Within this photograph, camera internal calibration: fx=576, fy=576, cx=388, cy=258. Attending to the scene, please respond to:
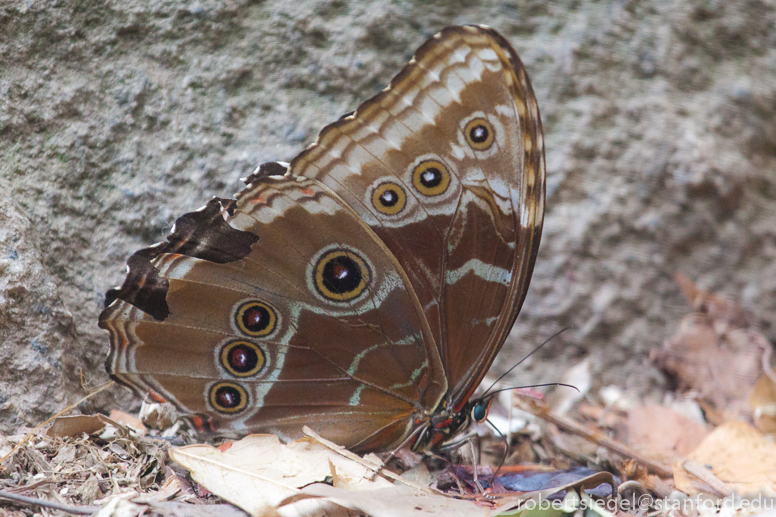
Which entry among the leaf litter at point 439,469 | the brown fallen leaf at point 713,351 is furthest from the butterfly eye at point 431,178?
the brown fallen leaf at point 713,351

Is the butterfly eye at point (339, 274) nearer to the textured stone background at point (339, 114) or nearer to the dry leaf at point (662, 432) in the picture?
the textured stone background at point (339, 114)

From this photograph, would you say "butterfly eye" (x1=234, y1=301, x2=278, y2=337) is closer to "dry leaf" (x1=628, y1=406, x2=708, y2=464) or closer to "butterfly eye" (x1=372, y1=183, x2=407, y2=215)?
"butterfly eye" (x1=372, y1=183, x2=407, y2=215)

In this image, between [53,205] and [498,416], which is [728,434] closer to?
[498,416]

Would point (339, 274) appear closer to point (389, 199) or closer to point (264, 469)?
point (389, 199)

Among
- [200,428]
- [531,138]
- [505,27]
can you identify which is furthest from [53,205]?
[505,27]

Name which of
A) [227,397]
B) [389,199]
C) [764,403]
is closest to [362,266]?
[389,199]

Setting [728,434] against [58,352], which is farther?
[728,434]
